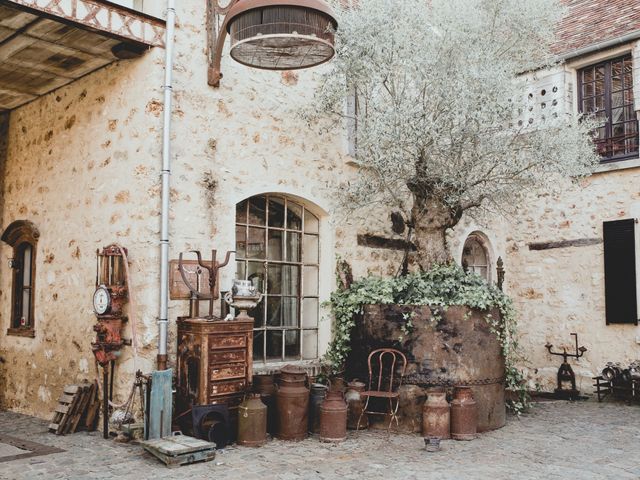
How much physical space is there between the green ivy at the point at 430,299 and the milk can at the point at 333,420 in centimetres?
120

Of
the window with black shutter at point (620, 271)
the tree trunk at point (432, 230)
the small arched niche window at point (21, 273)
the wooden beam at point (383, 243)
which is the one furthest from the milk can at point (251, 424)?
the window with black shutter at point (620, 271)

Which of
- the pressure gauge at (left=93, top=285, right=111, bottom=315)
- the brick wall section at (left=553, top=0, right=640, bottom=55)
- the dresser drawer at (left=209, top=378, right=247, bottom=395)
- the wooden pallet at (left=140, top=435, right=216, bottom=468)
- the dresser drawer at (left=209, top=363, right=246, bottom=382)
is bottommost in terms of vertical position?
the wooden pallet at (left=140, top=435, right=216, bottom=468)

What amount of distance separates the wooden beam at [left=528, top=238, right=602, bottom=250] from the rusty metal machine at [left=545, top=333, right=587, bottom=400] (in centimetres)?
145

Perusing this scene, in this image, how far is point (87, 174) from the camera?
23.7 feet

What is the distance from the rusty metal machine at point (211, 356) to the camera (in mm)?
5965

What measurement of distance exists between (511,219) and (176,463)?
7.83 m

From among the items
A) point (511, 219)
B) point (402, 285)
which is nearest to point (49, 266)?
point (402, 285)

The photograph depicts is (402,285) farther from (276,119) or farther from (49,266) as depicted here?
(49,266)

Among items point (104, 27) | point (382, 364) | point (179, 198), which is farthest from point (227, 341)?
point (104, 27)

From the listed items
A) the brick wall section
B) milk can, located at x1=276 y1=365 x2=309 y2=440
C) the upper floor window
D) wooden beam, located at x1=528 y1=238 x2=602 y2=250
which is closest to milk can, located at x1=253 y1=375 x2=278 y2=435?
milk can, located at x1=276 y1=365 x2=309 y2=440

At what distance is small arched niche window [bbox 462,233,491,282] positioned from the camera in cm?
1095

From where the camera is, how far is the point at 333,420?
6281mm

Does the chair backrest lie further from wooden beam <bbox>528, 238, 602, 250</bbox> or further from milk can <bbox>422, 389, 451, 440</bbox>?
wooden beam <bbox>528, 238, 602, 250</bbox>

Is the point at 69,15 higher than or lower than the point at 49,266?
higher
